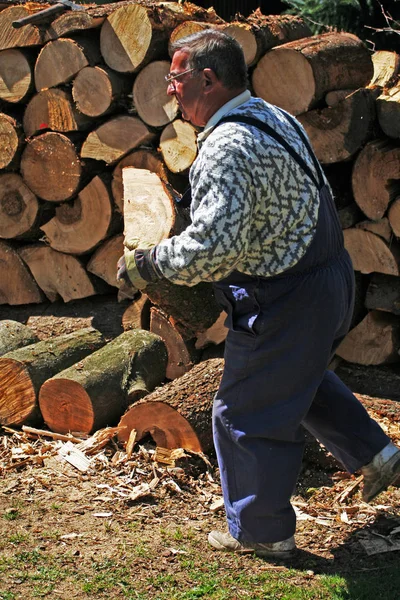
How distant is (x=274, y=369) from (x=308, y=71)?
230cm

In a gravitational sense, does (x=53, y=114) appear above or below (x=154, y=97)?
below

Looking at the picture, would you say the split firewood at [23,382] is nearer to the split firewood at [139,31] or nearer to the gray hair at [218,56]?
the split firewood at [139,31]

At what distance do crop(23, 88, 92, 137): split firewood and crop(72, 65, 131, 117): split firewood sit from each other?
0.07 m

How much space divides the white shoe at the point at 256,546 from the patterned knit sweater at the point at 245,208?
108 cm

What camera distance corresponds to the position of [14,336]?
209 inches

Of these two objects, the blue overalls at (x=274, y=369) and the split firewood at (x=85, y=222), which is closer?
the blue overalls at (x=274, y=369)

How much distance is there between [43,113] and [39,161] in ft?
1.05

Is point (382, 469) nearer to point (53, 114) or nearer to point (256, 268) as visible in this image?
point (256, 268)

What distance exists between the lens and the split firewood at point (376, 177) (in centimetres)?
473

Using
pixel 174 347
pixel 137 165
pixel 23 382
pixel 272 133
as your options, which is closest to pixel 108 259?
pixel 137 165

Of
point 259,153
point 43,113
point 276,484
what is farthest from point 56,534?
point 43,113

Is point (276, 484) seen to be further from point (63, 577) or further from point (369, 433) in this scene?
point (63, 577)

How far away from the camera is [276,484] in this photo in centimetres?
317

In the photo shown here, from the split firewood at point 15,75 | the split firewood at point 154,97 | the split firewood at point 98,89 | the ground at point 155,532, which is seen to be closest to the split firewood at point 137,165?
the split firewood at point 154,97
